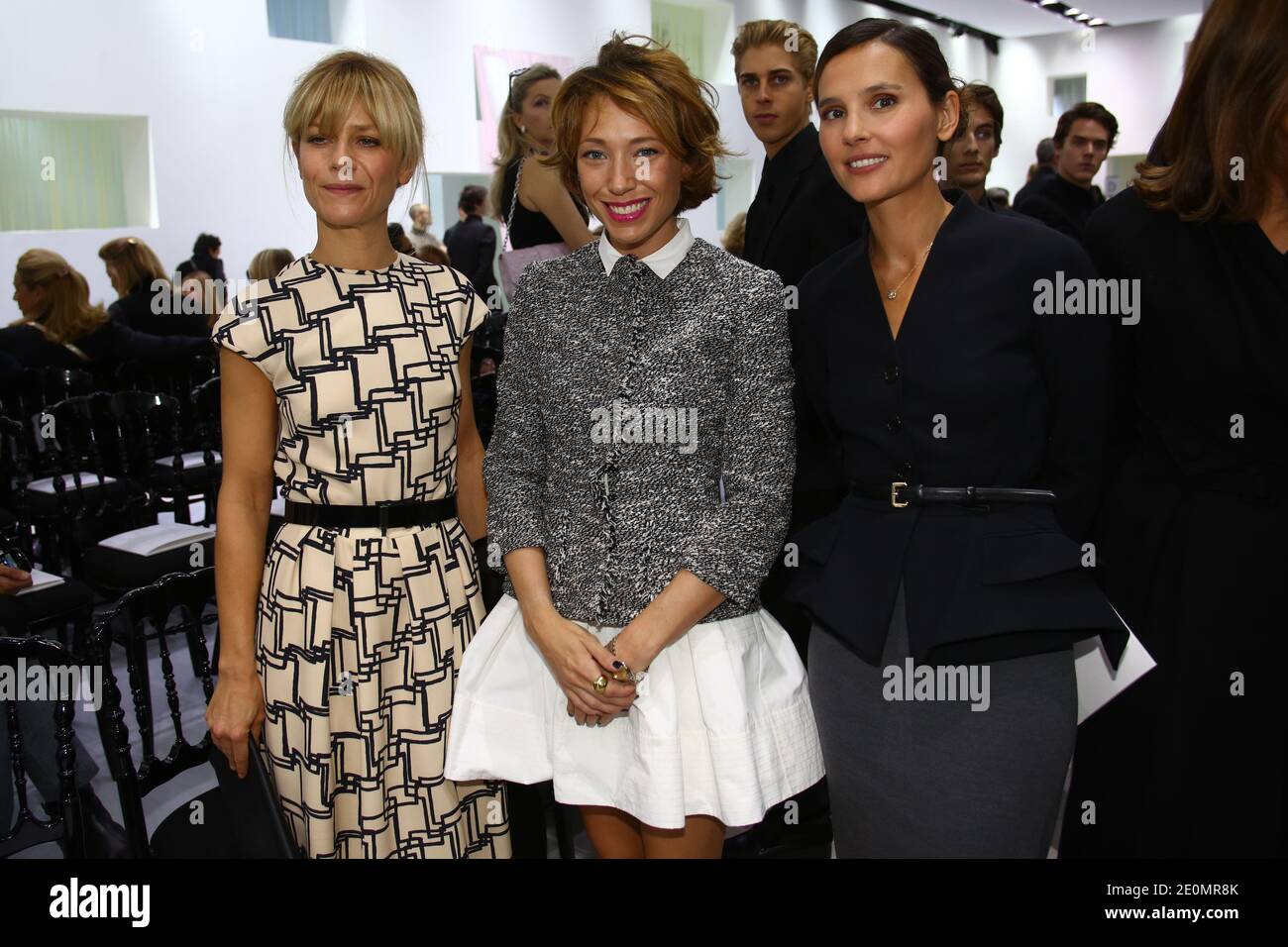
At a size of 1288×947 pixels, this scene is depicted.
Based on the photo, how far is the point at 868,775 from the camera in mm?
1565

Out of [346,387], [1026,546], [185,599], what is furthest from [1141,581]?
[185,599]

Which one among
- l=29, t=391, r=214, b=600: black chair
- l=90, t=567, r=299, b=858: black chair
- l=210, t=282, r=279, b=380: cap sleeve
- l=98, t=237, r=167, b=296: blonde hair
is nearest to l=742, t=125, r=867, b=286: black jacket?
l=210, t=282, r=279, b=380: cap sleeve

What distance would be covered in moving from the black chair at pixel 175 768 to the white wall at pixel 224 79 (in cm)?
507

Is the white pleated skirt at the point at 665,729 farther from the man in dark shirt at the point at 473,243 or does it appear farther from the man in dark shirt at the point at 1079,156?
the man in dark shirt at the point at 473,243

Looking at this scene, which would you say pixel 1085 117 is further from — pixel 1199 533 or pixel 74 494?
pixel 74 494

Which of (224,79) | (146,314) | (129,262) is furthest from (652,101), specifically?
(224,79)

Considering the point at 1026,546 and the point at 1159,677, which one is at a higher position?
the point at 1026,546

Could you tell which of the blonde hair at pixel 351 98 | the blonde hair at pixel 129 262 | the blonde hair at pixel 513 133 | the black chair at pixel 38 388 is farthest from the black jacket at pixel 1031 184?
the blonde hair at pixel 129 262

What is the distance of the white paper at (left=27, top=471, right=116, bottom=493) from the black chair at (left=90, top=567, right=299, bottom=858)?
2.91m

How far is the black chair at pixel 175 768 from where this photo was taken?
162 cm

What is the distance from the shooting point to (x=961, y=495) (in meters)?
1.51

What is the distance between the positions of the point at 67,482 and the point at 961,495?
14.6 ft

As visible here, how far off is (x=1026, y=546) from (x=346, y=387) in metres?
1.01

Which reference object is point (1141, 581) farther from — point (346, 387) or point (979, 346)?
point (346, 387)
